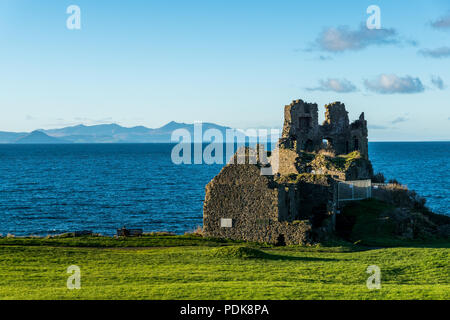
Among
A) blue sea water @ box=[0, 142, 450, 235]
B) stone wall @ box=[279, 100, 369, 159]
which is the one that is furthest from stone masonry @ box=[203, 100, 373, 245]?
stone wall @ box=[279, 100, 369, 159]

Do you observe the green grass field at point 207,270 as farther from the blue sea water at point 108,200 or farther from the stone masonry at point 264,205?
the blue sea water at point 108,200

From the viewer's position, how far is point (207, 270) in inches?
1025

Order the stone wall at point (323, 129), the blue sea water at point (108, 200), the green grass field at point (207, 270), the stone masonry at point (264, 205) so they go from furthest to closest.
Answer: the stone wall at point (323, 129) < the blue sea water at point (108, 200) < the stone masonry at point (264, 205) < the green grass field at point (207, 270)

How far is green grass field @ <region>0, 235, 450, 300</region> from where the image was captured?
20.4 m

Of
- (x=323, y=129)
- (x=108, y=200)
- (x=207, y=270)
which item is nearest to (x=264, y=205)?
(x=207, y=270)

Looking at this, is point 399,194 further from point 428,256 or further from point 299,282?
point 299,282

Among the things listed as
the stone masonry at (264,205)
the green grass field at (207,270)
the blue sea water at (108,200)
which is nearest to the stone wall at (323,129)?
the blue sea water at (108,200)

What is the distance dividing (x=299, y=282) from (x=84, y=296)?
937 centimetres

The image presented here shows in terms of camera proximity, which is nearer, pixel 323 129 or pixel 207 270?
pixel 207 270

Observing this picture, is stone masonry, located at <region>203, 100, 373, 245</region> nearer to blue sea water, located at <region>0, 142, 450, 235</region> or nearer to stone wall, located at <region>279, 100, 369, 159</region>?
blue sea water, located at <region>0, 142, 450, 235</region>

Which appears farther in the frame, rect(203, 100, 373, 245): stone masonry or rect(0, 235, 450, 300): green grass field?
rect(203, 100, 373, 245): stone masonry

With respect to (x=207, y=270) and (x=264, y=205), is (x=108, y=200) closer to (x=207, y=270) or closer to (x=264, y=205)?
(x=264, y=205)

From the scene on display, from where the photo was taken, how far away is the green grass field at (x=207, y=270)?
2042 cm
